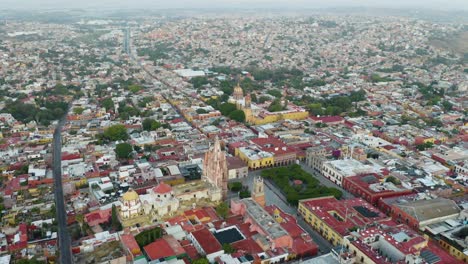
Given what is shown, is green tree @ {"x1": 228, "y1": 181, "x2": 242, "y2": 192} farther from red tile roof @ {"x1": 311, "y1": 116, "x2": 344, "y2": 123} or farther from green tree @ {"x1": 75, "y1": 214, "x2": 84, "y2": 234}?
red tile roof @ {"x1": 311, "y1": 116, "x2": 344, "y2": 123}

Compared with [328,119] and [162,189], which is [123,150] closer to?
[162,189]

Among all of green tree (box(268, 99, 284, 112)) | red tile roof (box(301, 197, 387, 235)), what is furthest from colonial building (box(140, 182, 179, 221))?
green tree (box(268, 99, 284, 112))

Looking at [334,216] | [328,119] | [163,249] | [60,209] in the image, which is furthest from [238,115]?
[163,249]

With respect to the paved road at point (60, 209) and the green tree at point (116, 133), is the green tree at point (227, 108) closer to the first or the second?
the green tree at point (116, 133)

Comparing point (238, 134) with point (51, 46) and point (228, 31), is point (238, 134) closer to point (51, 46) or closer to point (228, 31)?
point (51, 46)

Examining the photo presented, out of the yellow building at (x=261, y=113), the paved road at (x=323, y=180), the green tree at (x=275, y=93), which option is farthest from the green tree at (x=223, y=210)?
the green tree at (x=275, y=93)
